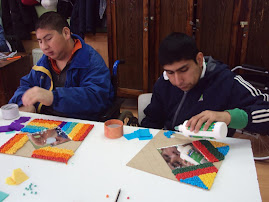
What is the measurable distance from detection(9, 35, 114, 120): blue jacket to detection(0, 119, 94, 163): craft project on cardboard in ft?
0.69

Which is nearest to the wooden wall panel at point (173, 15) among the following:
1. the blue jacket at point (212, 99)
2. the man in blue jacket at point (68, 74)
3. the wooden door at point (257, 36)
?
the wooden door at point (257, 36)

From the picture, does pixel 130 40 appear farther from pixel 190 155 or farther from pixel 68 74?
pixel 190 155

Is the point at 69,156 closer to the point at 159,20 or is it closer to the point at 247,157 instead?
the point at 247,157

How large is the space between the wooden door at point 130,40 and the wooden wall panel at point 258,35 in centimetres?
113

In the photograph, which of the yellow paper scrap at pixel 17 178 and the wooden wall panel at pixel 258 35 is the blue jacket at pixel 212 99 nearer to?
the yellow paper scrap at pixel 17 178

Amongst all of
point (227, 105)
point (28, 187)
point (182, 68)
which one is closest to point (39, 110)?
point (28, 187)

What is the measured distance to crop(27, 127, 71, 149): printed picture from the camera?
115 centimetres

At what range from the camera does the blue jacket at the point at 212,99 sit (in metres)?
1.17

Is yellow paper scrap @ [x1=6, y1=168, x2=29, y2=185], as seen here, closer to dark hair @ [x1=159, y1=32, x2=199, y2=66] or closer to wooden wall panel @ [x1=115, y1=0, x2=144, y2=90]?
dark hair @ [x1=159, y1=32, x2=199, y2=66]

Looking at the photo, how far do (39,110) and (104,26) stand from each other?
6.69ft

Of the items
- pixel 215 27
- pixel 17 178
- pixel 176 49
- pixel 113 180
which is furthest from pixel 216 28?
pixel 17 178

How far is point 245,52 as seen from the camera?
281 centimetres

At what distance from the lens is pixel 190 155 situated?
103 centimetres

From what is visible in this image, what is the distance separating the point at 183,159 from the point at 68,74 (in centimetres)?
99
